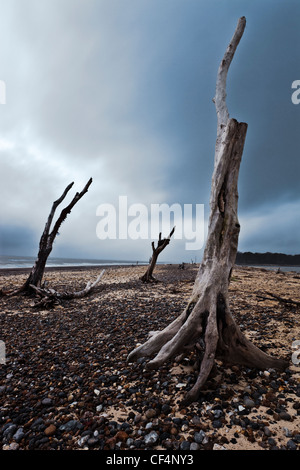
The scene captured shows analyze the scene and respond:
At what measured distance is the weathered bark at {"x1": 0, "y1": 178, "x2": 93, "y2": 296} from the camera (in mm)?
12398

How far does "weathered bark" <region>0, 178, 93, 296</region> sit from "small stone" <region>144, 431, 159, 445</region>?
11337 mm

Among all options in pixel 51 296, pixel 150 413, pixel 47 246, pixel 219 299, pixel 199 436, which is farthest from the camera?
pixel 47 246

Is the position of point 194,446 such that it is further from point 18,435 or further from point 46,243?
point 46,243

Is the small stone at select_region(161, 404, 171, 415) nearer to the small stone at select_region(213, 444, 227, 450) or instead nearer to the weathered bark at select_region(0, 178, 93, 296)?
the small stone at select_region(213, 444, 227, 450)

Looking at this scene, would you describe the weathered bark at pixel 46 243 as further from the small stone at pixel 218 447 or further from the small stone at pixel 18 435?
the small stone at pixel 218 447

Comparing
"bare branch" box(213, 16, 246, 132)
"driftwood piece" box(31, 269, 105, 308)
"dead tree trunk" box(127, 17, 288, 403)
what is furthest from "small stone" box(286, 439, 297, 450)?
"driftwood piece" box(31, 269, 105, 308)

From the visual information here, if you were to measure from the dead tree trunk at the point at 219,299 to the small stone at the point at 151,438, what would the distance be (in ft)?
4.02

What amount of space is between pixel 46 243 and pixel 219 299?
38.4 ft

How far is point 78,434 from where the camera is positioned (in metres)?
2.83

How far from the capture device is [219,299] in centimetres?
435

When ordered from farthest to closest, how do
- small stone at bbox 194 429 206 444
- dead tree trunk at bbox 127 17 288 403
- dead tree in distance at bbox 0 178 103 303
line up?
dead tree in distance at bbox 0 178 103 303 < dead tree trunk at bbox 127 17 288 403 < small stone at bbox 194 429 206 444

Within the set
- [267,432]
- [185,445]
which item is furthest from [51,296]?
[267,432]
